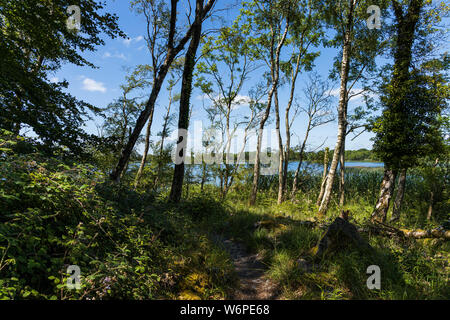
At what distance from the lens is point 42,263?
73.7 inches

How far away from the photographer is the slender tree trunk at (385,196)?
22.5ft

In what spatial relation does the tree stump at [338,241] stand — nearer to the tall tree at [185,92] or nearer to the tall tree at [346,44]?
the tall tree at [346,44]

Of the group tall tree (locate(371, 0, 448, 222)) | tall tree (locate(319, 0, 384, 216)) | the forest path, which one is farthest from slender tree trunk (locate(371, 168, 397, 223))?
the forest path

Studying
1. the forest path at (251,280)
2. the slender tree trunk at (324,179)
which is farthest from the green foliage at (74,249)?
the slender tree trunk at (324,179)

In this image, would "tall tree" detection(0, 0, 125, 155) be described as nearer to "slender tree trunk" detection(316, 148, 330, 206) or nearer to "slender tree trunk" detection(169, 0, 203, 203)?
"slender tree trunk" detection(169, 0, 203, 203)

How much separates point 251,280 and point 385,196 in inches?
251

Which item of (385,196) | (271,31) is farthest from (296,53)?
(385,196)

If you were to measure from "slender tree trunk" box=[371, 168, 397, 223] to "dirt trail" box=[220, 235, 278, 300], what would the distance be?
524 centimetres

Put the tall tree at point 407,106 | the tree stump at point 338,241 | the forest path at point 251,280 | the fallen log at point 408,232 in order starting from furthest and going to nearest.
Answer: the tall tree at point 407,106 → the fallen log at point 408,232 → the tree stump at point 338,241 → the forest path at point 251,280

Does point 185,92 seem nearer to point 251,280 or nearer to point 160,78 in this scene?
point 160,78

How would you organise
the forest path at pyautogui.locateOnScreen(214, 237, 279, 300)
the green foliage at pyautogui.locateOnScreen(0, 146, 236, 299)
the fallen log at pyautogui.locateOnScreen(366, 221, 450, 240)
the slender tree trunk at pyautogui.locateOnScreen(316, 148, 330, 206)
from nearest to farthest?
the green foliage at pyautogui.locateOnScreen(0, 146, 236, 299)
the forest path at pyautogui.locateOnScreen(214, 237, 279, 300)
the fallen log at pyautogui.locateOnScreen(366, 221, 450, 240)
the slender tree trunk at pyautogui.locateOnScreen(316, 148, 330, 206)

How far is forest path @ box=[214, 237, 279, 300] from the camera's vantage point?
303 cm
